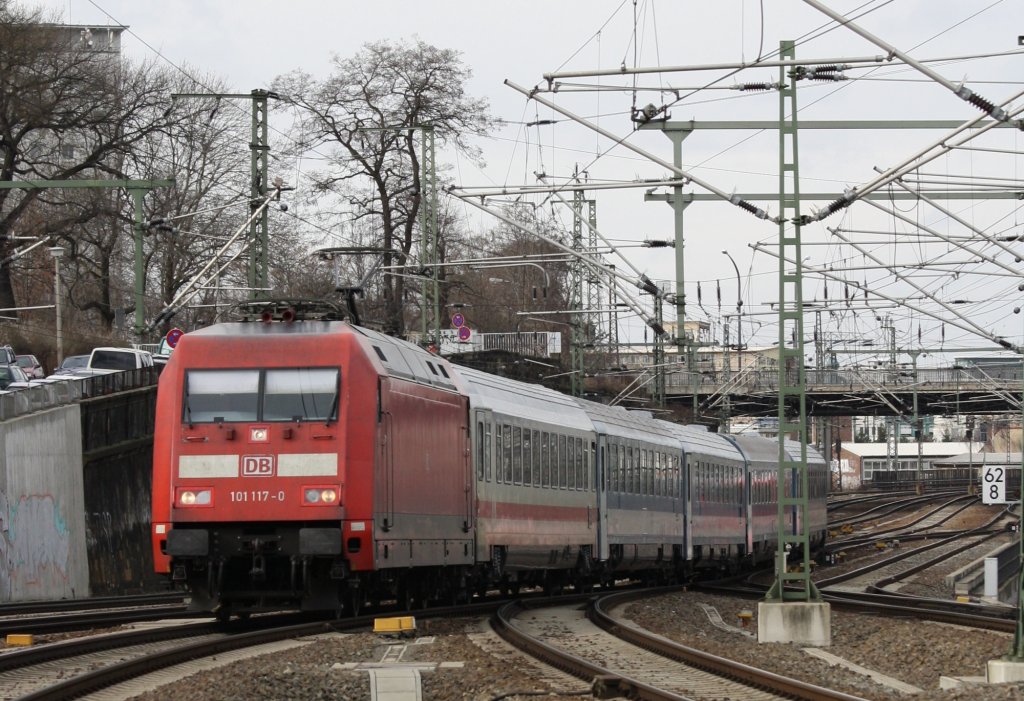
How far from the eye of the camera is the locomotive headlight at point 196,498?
16.8 metres

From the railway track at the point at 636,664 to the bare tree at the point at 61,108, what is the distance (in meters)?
33.1

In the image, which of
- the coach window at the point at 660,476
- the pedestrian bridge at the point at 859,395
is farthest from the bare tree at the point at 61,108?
the pedestrian bridge at the point at 859,395

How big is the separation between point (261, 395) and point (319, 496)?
123 cm

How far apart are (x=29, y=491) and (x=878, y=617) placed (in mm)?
15118

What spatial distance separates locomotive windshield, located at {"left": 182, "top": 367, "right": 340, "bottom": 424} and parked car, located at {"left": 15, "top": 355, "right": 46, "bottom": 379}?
33.4m

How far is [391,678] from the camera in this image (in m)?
12.2

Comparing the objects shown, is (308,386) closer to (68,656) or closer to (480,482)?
(68,656)

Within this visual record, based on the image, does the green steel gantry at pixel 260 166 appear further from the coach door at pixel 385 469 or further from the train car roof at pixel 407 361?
the coach door at pixel 385 469

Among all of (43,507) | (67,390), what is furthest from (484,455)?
(67,390)

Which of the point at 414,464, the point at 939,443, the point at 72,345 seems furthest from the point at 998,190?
the point at 939,443

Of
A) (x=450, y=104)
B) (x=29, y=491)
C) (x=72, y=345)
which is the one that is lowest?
(x=29, y=491)

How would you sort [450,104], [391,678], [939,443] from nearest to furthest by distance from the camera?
[391,678] → [450,104] → [939,443]

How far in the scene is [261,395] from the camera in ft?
56.2

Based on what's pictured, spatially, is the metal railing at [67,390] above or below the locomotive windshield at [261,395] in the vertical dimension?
above
